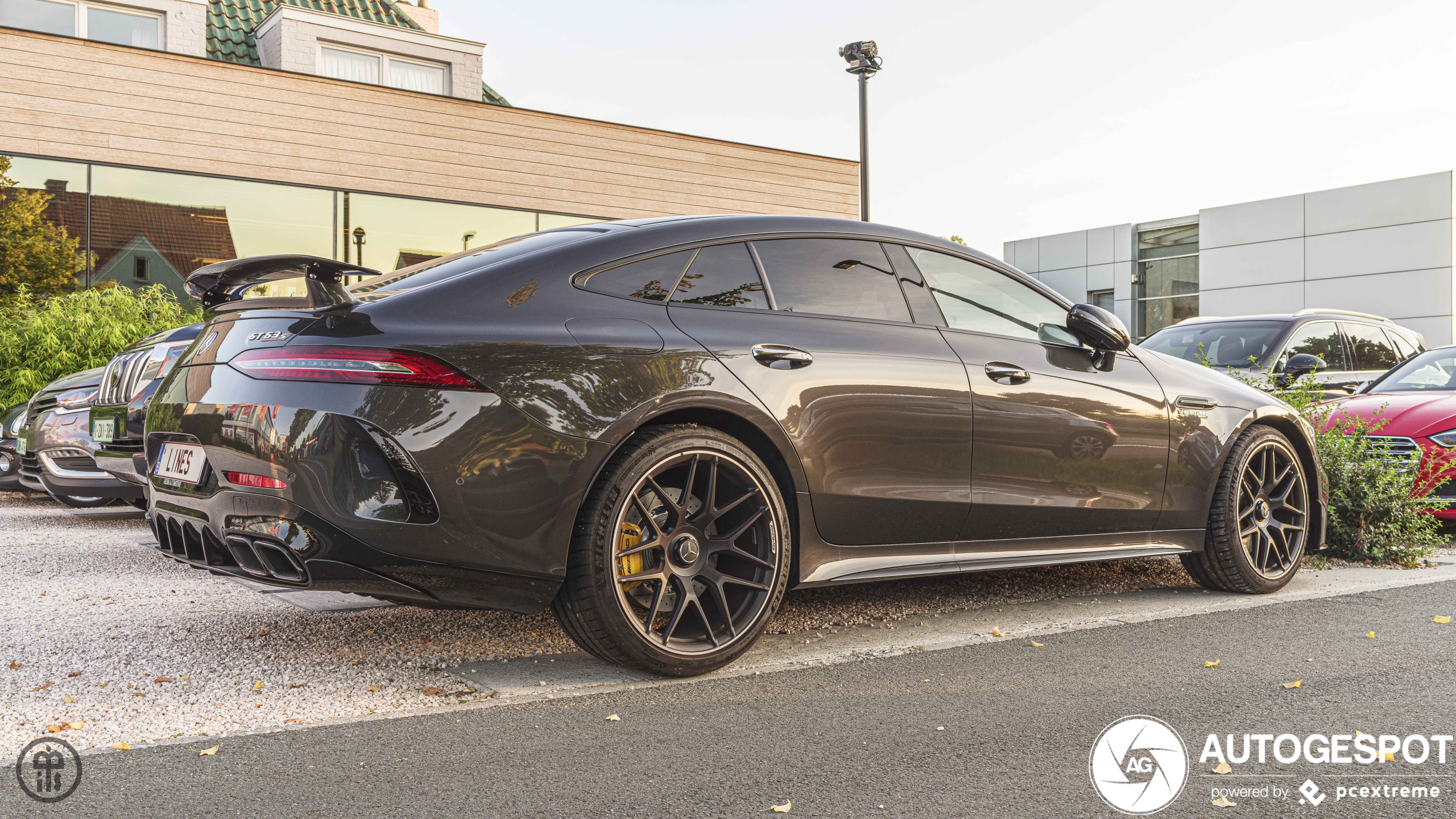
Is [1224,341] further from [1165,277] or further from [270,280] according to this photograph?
[1165,277]

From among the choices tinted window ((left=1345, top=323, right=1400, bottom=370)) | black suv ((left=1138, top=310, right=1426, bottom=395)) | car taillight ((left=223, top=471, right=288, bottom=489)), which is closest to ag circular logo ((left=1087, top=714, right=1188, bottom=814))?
car taillight ((left=223, top=471, right=288, bottom=489))

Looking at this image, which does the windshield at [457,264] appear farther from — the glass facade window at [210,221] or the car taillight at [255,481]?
the glass facade window at [210,221]

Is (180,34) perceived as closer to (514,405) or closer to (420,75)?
(420,75)

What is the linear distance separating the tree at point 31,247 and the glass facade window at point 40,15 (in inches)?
124

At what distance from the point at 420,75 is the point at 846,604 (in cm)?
1528

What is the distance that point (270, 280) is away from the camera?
12.9ft

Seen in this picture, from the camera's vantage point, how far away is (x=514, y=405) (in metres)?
3.29

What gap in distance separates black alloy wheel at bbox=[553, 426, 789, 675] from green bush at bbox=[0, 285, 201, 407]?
325 inches

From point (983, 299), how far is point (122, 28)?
15184 mm

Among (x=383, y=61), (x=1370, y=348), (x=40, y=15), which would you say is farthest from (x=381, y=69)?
(x=1370, y=348)

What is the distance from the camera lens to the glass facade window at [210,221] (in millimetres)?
13352

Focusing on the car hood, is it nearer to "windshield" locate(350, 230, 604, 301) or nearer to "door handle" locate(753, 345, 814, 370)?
"door handle" locate(753, 345, 814, 370)

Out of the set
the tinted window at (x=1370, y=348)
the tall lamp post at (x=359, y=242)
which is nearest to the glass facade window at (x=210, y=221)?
the tall lamp post at (x=359, y=242)

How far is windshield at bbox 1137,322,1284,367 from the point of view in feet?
30.7
